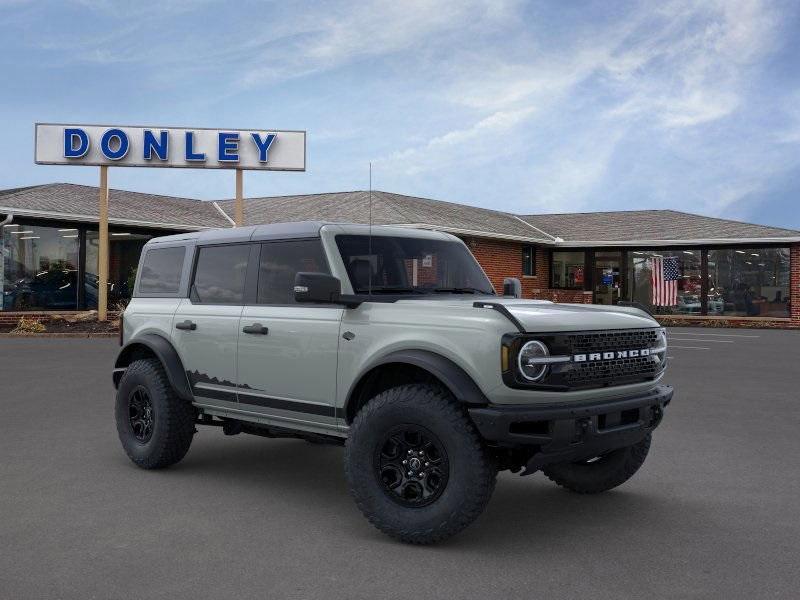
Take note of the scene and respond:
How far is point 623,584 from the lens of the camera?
418 cm

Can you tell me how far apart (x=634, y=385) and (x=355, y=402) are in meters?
1.78

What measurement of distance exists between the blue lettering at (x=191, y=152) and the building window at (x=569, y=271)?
51.6 ft

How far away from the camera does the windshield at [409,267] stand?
5.71 m

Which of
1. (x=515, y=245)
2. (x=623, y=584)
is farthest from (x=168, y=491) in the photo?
(x=515, y=245)

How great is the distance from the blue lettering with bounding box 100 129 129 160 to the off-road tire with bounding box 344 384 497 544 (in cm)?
2238

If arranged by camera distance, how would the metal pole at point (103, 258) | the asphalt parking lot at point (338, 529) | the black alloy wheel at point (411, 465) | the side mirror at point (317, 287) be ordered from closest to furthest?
the asphalt parking lot at point (338, 529) → the black alloy wheel at point (411, 465) → the side mirror at point (317, 287) → the metal pole at point (103, 258)

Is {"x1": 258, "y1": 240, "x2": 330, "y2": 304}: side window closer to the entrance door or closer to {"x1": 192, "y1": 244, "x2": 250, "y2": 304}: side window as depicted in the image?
{"x1": 192, "y1": 244, "x2": 250, "y2": 304}: side window

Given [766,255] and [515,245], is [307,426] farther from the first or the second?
[766,255]

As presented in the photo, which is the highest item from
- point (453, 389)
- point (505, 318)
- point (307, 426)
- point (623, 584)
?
point (505, 318)

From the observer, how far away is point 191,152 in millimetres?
25516

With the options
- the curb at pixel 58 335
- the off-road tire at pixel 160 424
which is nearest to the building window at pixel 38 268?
the curb at pixel 58 335

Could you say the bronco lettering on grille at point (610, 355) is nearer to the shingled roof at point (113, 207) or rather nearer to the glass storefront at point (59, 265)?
the shingled roof at point (113, 207)

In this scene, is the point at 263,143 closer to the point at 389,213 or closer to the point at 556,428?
the point at 389,213

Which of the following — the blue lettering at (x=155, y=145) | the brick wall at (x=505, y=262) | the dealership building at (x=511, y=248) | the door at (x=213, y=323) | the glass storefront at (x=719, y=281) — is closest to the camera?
the door at (x=213, y=323)
